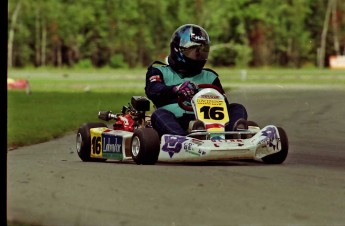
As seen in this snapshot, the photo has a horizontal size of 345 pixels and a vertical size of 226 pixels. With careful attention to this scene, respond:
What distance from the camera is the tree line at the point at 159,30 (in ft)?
172

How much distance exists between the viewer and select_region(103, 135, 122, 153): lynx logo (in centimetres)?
1038

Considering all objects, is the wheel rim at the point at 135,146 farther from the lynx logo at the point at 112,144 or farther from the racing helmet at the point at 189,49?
the racing helmet at the point at 189,49

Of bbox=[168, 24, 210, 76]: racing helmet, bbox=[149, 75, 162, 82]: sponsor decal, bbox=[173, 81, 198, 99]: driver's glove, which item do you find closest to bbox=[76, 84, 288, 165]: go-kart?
bbox=[173, 81, 198, 99]: driver's glove

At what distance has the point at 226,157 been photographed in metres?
9.48

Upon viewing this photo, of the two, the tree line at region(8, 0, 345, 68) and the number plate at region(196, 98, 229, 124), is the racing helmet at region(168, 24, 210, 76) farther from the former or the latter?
the tree line at region(8, 0, 345, 68)

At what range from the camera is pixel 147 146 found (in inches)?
375

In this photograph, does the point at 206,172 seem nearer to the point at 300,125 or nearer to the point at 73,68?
the point at 300,125

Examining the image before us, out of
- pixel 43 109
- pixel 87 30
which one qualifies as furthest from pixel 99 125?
pixel 87 30

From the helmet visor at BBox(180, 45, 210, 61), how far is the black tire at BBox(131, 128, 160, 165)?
1358mm

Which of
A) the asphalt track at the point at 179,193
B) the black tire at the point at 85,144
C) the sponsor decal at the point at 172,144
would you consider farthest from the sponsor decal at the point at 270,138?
the black tire at the point at 85,144

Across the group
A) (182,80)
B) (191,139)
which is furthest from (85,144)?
(191,139)

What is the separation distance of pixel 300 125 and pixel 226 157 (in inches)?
286

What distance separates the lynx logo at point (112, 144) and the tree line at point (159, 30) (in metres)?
40.0
